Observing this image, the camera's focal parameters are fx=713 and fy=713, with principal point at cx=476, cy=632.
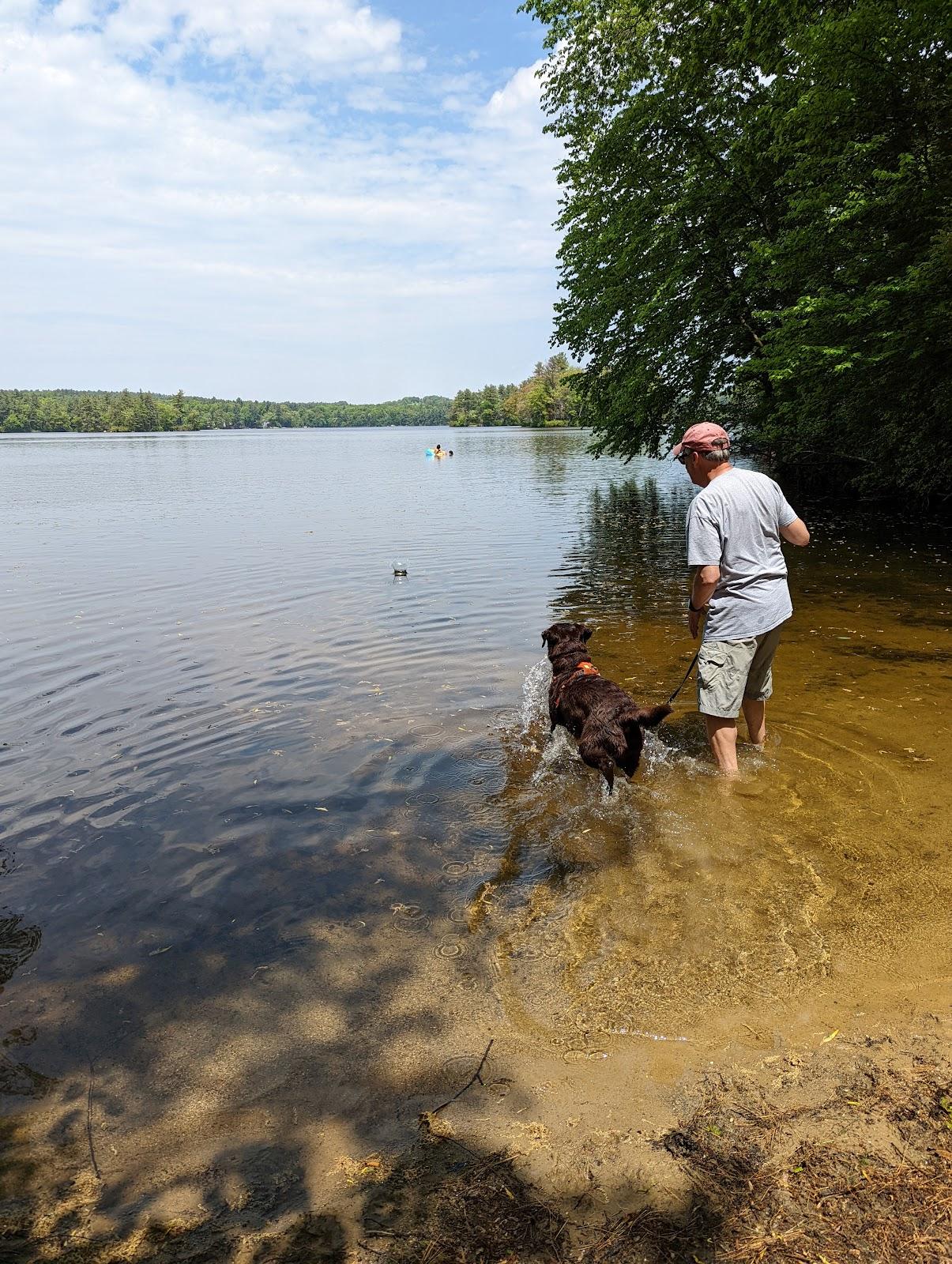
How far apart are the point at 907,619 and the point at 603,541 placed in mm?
8685

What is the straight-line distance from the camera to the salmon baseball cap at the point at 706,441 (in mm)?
4680

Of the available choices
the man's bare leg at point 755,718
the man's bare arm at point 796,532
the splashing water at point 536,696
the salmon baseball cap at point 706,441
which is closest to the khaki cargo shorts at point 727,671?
the man's bare leg at point 755,718

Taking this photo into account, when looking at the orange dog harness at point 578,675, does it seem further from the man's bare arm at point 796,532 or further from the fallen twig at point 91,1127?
the fallen twig at point 91,1127

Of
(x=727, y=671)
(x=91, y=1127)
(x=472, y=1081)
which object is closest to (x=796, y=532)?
(x=727, y=671)

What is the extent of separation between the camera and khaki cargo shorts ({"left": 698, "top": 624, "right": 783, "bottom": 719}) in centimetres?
489

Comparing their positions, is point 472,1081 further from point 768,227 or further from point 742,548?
point 768,227

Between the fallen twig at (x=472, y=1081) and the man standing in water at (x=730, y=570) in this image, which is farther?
the man standing in water at (x=730, y=570)

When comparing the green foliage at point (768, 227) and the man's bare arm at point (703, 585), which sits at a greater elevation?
the green foliage at point (768, 227)

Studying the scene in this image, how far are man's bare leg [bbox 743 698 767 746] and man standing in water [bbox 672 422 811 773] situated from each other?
1.20 feet

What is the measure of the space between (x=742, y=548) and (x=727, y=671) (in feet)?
2.79

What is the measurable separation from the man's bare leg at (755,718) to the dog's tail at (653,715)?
91 centimetres

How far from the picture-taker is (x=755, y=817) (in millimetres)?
4715

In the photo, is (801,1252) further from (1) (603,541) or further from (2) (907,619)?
(1) (603,541)

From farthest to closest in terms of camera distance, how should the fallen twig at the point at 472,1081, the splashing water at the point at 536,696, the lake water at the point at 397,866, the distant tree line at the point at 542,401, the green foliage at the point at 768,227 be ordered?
the distant tree line at the point at 542,401, the green foliage at the point at 768,227, the splashing water at the point at 536,696, the lake water at the point at 397,866, the fallen twig at the point at 472,1081
